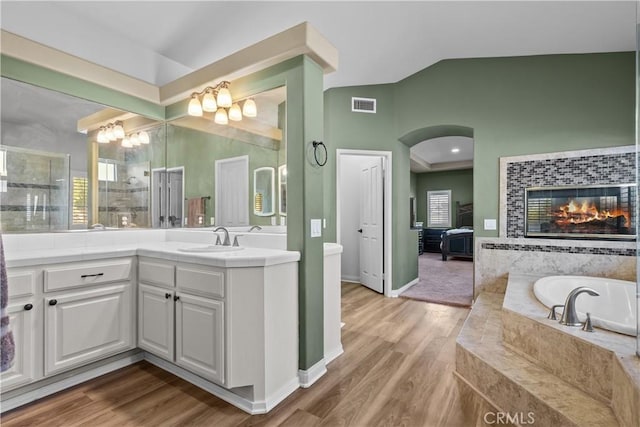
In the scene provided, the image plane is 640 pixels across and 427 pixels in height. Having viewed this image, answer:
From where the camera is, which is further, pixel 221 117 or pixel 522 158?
pixel 522 158

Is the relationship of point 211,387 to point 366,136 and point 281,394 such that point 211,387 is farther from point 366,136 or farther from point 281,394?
point 366,136

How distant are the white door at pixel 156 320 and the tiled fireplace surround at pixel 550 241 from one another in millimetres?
3235

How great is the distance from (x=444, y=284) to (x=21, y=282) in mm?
5016

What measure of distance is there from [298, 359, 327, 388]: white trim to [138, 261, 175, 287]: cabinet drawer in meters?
1.05

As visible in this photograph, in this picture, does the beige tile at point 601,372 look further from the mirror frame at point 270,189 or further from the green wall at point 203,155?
the green wall at point 203,155

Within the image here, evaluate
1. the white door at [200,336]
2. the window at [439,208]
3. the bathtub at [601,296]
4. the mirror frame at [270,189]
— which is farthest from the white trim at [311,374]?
the window at [439,208]

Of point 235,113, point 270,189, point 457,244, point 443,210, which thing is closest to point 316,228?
point 270,189

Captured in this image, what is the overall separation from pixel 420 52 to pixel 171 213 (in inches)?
128

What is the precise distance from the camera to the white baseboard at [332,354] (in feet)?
8.05

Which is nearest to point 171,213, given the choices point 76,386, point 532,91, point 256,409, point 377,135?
point 76,386

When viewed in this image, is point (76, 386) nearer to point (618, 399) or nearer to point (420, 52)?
point (618, 399)

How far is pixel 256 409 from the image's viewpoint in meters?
1.87

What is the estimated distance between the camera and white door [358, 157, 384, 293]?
4551 mm

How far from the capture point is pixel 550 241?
11.1 feet
